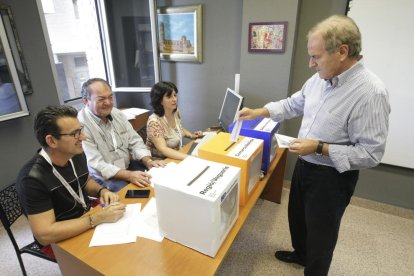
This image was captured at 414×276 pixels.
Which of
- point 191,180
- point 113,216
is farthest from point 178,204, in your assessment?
point 113,216

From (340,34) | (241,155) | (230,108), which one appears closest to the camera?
(340,34)

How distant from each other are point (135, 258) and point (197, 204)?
15.0 inches

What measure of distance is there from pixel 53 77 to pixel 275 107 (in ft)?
7.71

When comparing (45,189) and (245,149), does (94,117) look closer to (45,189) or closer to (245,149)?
(45,189)

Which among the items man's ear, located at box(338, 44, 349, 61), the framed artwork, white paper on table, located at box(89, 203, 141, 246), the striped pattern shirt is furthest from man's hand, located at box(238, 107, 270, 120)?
the framed artwork

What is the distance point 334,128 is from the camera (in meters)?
1.24

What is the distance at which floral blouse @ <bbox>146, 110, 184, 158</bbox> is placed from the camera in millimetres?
2113

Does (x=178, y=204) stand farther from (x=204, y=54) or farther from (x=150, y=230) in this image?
(x=204, y=54)

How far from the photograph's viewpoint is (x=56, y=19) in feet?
9.92

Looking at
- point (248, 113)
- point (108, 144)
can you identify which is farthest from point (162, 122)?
point (248, 113)

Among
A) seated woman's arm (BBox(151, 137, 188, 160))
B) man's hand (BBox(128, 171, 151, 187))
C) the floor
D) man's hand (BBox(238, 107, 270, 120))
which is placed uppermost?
man's hand (BBox(238, 107, 270, 120))

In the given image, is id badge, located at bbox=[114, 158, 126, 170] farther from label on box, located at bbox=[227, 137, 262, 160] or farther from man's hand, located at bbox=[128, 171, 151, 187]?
label on box, located at bbox=[227, 137, 262, 160]

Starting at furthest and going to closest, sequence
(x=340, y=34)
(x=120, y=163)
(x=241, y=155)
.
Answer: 1. (x=120, y=163)
2. (x=241, y=155)
3. (x=340, y=34)

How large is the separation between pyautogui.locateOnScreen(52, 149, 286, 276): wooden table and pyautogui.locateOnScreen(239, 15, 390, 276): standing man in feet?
1.83
